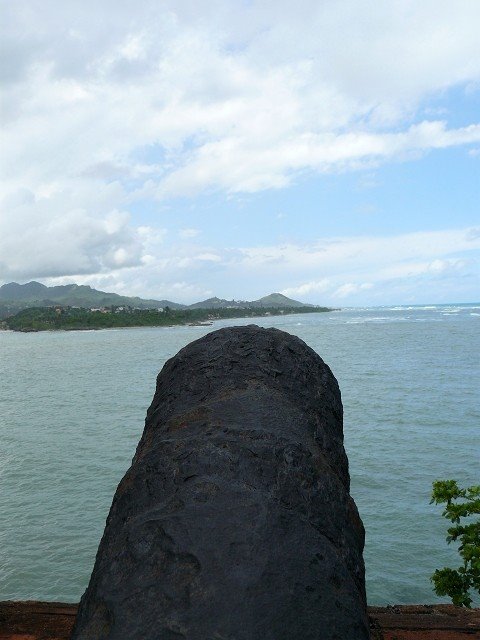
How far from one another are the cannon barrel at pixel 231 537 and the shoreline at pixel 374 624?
6.00 feet

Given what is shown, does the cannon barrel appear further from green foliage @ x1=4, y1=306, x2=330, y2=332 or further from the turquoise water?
green foliage @ x1=4, y1=306, x2=330, y2=332

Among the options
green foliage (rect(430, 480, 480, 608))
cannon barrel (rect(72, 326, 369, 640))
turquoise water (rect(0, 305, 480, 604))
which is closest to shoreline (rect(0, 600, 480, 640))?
green foliage (rect(430, 480, 480, 608))

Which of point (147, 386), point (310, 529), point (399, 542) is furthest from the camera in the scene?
point (147, 386)

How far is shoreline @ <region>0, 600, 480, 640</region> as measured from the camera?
390 cm

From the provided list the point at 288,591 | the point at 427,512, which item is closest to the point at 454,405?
the point at 427,512

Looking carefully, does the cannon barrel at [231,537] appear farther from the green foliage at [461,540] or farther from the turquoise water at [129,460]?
the turquoise water at [129,460]

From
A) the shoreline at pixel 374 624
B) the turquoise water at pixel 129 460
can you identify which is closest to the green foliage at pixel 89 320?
the turquoise water at pixel 129 460

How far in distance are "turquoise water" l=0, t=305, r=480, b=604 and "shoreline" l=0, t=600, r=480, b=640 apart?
144 inches

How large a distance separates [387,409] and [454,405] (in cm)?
240

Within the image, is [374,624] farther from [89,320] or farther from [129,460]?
[89,320]

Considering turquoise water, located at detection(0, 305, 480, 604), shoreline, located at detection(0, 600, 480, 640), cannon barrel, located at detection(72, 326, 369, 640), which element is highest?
cannon barrel, located at detection(72, 326, 369, 640)

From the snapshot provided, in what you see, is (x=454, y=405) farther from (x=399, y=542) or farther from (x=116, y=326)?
(x=116, y=326)

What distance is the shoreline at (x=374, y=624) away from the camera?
3898mm

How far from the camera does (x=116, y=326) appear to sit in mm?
110875
